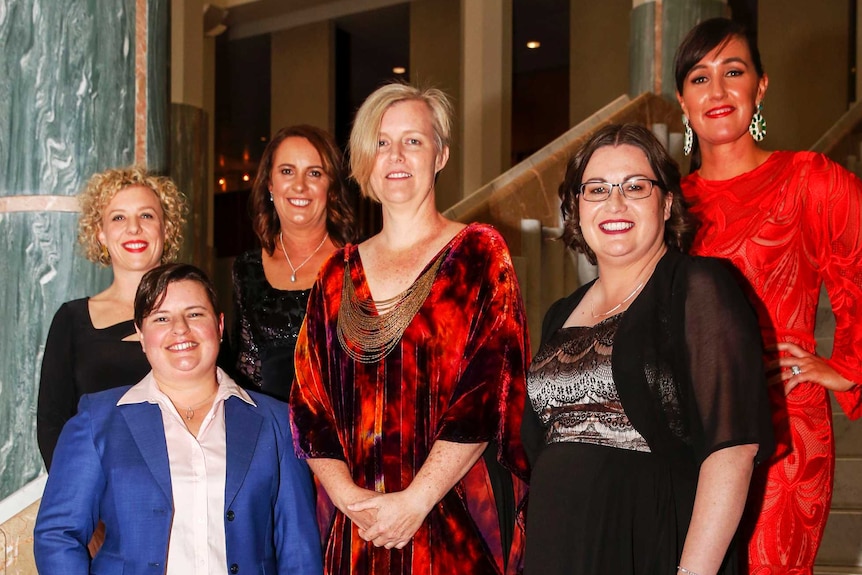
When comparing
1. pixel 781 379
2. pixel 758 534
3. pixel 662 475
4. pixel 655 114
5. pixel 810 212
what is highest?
pixel 655 114

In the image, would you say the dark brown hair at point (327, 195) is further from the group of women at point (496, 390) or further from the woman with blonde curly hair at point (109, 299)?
the group of women at point (496, 390)

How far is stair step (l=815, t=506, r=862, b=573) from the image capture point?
4.16 metres

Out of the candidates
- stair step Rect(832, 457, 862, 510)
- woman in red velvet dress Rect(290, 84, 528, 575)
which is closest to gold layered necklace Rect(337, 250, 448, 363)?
woman in red velvet dress Rect(290, 84, 528, 575)

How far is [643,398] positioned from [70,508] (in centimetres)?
141

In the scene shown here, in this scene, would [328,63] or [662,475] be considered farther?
[328,63]

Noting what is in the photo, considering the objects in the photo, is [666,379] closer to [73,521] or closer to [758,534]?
[758,534]

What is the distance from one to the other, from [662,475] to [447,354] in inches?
25.6

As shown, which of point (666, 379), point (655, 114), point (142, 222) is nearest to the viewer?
point (666, 379)

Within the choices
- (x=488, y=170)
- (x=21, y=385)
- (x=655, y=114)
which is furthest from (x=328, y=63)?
(x=21, y=385)

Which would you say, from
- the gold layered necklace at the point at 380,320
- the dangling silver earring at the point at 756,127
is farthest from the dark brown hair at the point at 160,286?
the dangling silver earring at the point at 756,127

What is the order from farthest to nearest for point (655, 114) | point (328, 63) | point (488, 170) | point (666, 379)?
point (328, 63) < point (488, 170) < point (655, 114) < point (666, 379)

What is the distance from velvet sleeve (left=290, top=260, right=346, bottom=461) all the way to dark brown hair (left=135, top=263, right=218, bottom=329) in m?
0.26

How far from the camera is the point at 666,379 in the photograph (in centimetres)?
220

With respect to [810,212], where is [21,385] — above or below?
below
